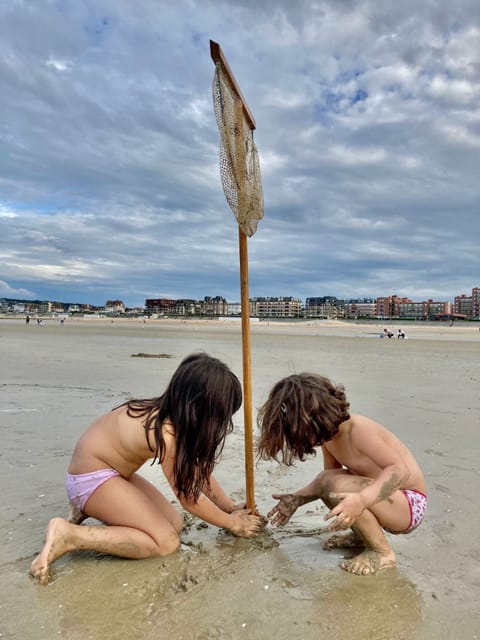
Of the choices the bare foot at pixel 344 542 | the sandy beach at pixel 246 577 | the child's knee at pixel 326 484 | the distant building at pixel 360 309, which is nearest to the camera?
the sandy beach at pixel 246 577

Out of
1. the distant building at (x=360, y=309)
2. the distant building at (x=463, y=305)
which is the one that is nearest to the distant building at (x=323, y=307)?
the distant building at (x=360, y=309)

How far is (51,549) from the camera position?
230 cm

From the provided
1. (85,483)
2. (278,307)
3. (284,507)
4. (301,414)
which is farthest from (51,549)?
(278,307)

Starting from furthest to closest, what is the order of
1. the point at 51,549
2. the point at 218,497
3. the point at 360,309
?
the point at 360,309 → the point at 218,497 → the point at 51,549

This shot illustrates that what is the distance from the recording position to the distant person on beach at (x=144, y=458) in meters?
2.41

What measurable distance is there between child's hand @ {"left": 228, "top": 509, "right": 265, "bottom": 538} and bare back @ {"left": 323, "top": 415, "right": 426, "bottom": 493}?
612 mm

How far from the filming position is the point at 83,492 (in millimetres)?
2539

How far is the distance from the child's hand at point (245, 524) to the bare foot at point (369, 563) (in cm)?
53

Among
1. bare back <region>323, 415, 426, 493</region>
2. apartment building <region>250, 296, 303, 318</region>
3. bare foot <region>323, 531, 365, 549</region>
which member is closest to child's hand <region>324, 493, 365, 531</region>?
bare back <region>323, 415, 426, 493</region>

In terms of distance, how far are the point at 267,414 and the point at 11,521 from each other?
1.74 meters

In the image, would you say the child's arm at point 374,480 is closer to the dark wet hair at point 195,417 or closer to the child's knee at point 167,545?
the dark wet hair at point 195,417

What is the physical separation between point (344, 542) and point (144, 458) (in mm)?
1218

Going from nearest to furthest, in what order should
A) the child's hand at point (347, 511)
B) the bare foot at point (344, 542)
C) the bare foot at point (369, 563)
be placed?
1. the child's hand at point (347, 511)
2. the bare foot at point (369, 563)
3. the bare foot at point (344, 542)

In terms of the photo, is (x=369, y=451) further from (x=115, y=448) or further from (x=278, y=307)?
(x=278, y=307)
